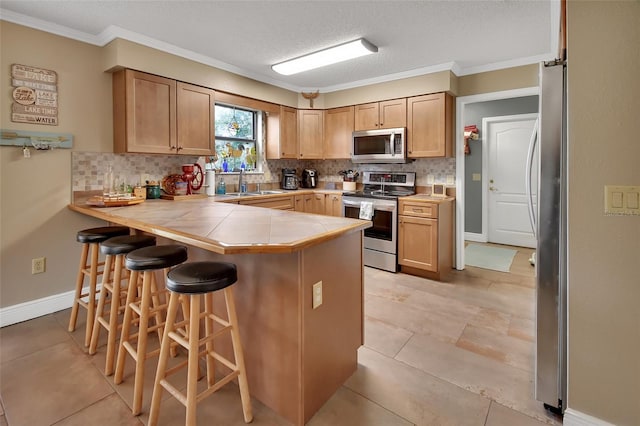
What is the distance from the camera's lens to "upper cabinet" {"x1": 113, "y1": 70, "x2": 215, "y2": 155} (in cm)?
307

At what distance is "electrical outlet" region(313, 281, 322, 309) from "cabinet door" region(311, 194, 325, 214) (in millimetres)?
3125

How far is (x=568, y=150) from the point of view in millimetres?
1512

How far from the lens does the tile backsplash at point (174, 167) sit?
3.08m

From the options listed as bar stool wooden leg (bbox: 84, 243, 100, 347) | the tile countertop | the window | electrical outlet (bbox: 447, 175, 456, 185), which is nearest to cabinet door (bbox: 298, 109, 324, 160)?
the window

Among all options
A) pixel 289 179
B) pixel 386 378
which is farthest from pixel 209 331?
pixel 289 179

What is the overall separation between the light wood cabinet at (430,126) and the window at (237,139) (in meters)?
2.12

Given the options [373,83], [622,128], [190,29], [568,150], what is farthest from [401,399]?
[373,83]

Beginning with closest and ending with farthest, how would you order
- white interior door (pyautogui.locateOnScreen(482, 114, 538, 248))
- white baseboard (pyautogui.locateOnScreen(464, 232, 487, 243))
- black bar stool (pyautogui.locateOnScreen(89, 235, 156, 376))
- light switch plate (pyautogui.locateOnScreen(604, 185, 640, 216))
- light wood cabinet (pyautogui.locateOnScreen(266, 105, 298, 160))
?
light switch plate (pyautogui.locateOnScreen(604, 185, 640, 216)), black bar stool (pyautogui.locateOnScreen(89, 235, 156, 376)), light wood cabinet (pyautogui.locateOnScreen(266, 105, 298, 160)), white interior door (pyautogui.locateOnScreen(482, 114, 538, 248)), white baseboard (pyautogui.locateOnScreen(464, 232, 487, 243))

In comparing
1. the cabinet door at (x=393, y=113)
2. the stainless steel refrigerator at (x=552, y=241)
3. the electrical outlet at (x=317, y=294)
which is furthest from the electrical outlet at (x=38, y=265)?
the cabinet door at (x=393, y=113)

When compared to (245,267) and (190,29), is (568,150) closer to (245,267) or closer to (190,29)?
(245,267)

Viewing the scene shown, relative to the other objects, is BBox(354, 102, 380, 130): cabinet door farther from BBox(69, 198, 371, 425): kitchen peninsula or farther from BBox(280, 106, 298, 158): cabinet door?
BBox(69, 198, 371, 425): kitchen peninsula

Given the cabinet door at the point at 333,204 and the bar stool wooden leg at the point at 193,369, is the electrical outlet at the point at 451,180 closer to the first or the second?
the cabinet door at the point at 333,204

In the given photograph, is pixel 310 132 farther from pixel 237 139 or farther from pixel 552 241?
pixel 552 241

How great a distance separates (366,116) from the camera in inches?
178
